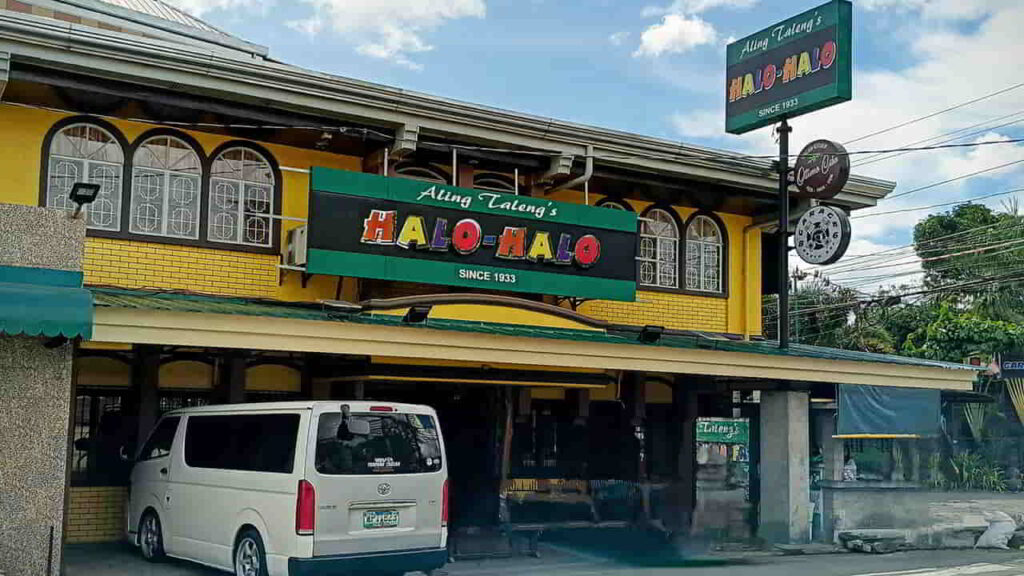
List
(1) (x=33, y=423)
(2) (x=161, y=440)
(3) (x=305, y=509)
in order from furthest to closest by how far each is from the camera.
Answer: (2) (x=161, y=440) < (1) (x=33, y=423) < (3) (x=305, y=509)

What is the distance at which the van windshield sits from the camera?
11516 millimetres

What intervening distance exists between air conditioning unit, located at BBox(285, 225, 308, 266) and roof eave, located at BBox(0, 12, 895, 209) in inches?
66.8

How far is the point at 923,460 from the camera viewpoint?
41.7 meters

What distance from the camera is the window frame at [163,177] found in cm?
1525

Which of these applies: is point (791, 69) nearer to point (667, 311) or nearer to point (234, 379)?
point (667, 311)

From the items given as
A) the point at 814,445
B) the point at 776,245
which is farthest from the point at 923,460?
the point at 776,245

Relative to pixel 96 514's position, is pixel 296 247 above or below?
above

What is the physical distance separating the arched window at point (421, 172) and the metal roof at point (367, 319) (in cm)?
267

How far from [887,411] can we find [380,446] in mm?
11057

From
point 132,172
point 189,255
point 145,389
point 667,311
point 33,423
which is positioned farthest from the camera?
point 667,311

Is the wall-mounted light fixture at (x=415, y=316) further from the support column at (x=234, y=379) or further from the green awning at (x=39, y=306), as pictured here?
the green awning at (x=39, y=306)

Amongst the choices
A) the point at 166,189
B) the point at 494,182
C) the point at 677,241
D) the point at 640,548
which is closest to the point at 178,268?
the point at 166,189

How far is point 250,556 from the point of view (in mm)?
11789

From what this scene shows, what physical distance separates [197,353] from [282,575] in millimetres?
6092
